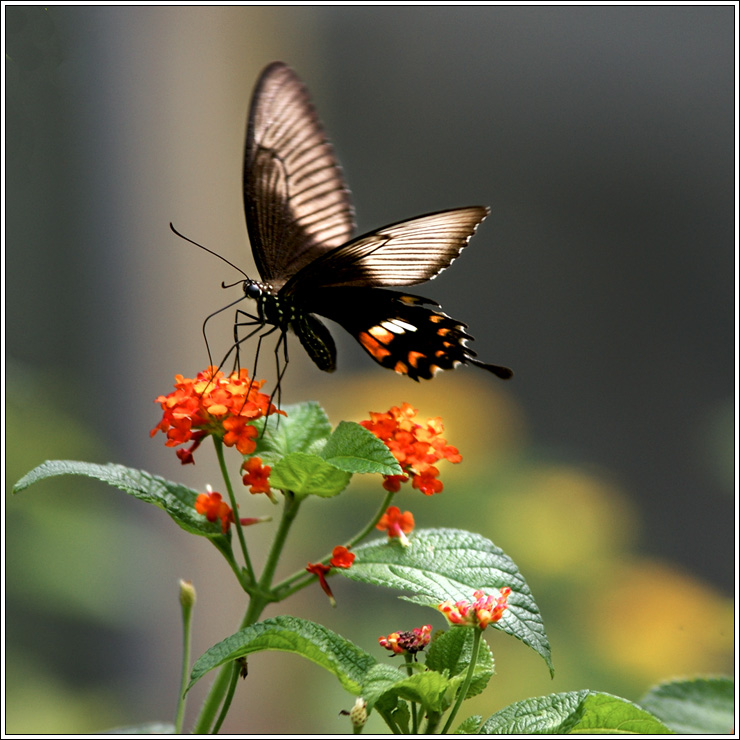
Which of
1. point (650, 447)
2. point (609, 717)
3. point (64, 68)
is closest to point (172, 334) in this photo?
point (64, 68)

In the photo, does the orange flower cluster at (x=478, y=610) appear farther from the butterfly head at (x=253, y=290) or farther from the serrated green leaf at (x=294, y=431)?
the butterfly head at (x=253, y=290)

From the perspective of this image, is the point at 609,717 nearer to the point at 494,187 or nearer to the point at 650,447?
the point at 650,447

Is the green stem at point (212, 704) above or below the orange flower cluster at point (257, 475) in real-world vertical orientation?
below

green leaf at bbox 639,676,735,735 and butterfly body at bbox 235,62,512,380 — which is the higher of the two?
butterfly body at bbox 235,62,512,380

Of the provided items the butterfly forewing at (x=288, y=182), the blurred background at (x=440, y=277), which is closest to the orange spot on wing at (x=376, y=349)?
the butterfly forewing at (x=288, y=182)

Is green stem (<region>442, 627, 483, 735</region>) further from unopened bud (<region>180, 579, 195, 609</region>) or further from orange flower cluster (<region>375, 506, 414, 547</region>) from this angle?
unopened bud (<region>180, 579, 195, 609</region>)

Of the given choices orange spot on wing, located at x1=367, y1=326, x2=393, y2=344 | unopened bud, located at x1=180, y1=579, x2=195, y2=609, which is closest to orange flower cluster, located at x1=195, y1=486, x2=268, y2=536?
unopened bud, located at x1=180, y1=579, x2=195, y2=609

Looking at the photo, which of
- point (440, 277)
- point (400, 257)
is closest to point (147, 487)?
point (400, 257)
